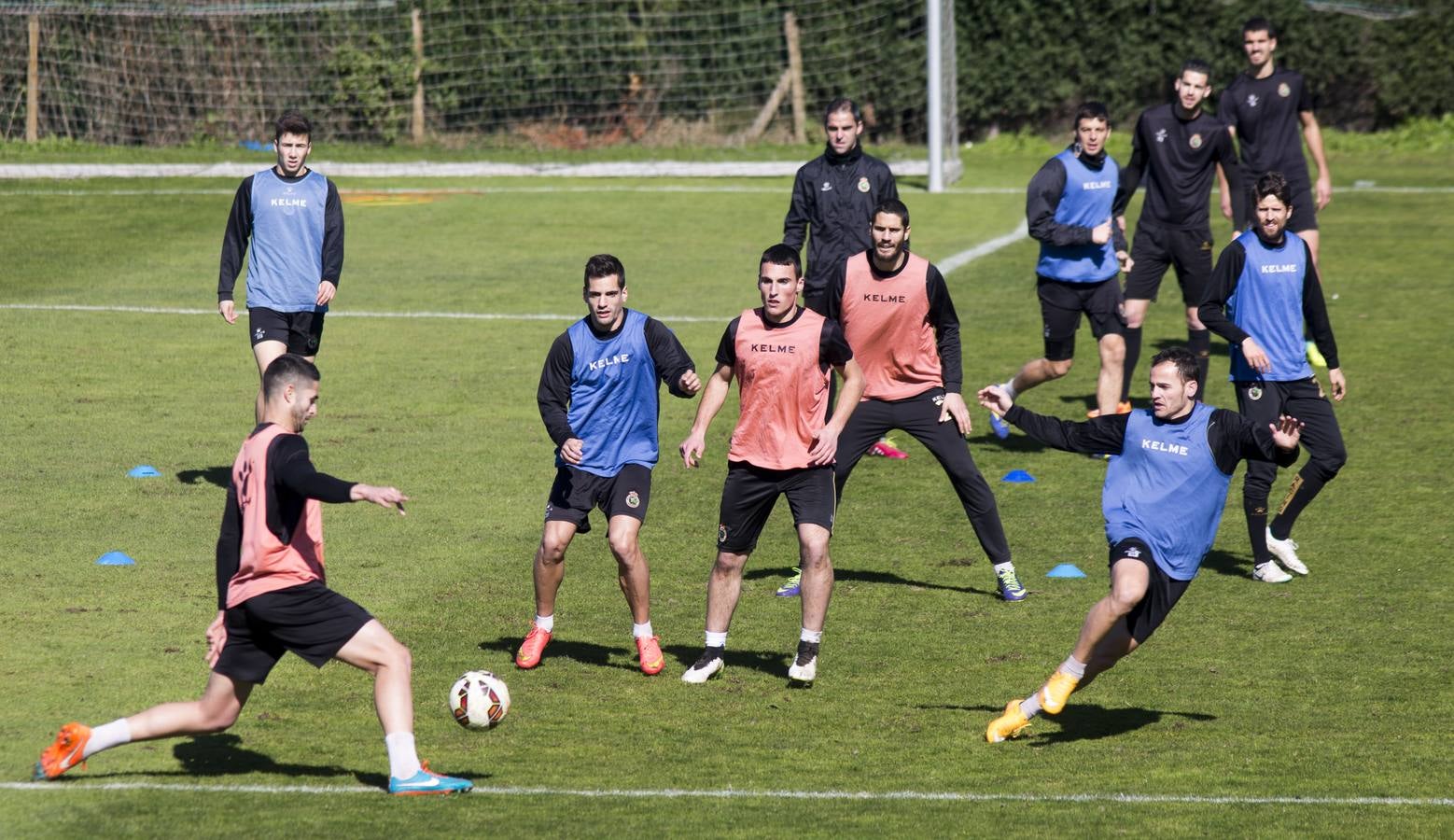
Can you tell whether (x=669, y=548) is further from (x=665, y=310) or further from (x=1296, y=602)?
(x=665, y=310)

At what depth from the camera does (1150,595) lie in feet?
26.5

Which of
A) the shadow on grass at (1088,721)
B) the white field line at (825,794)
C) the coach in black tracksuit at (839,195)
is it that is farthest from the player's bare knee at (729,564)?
the coach in black tracksuit at (839,195)

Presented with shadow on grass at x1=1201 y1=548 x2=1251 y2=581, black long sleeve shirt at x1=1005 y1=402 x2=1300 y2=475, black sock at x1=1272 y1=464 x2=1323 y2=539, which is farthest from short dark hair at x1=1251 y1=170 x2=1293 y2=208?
black long sleeve shirt at x1=1005 y1=402 x2=1300 y2=475

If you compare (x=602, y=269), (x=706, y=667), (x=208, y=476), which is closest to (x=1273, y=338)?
(x=706, y=667)

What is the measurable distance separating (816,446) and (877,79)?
23.4m

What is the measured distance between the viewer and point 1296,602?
10.4 m

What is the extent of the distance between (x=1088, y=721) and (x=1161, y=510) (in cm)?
110

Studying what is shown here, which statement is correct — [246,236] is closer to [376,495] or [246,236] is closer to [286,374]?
[286,374]

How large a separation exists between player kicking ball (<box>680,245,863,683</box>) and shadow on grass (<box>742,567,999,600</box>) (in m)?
1.89

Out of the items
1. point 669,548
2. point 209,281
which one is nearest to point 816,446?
point 669,548

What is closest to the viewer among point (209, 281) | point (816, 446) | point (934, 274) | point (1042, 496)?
point (816, 446)

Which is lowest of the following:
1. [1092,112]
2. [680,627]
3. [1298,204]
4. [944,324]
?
[680,627]

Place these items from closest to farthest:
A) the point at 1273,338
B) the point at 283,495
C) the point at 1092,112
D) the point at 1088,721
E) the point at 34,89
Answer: the point at 283,495, the point at 1088,721, the point at 1273,338, the point at 1092,112, the point at 34,89

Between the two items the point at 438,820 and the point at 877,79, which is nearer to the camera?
the point at 438,820
